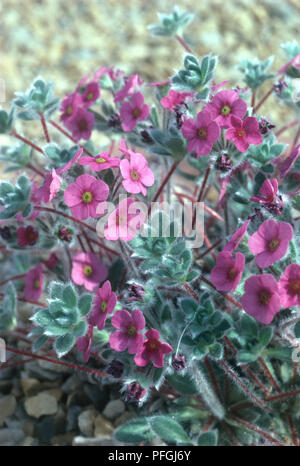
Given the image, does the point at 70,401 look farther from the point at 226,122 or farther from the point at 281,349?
the point at 226,122

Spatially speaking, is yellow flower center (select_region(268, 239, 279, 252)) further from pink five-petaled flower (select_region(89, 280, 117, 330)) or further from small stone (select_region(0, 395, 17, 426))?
small stone (select_region(0, 395, 17, 426))

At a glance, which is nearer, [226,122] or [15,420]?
[226,122]

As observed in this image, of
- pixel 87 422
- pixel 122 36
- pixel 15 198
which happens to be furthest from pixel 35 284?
pixel 122 36

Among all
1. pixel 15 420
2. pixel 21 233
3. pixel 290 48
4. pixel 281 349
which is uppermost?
pixel 290 48

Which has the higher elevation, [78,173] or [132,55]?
[78,173]

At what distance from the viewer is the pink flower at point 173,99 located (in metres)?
1.16

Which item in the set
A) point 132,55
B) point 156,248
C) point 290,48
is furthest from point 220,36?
point 156,248

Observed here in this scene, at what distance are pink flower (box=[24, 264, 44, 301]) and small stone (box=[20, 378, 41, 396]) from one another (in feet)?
0.89

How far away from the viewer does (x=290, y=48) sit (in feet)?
4.42

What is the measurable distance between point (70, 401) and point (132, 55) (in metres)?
2.17

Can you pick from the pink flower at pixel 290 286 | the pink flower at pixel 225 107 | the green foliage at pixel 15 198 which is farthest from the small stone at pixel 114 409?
the pink flower at pixel 225 107

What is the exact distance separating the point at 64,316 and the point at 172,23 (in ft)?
2.77

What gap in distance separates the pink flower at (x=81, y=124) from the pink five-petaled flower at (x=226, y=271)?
51 cm

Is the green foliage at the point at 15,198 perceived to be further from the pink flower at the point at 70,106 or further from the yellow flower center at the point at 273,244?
the yellow flower center at the point at 273,244
